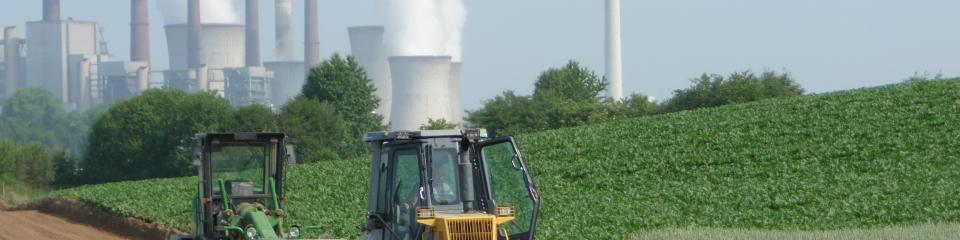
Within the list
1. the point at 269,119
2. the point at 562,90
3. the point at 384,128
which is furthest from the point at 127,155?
the point at 562,90

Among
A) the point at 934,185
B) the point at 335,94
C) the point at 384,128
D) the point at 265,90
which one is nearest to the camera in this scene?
the point at 934,185

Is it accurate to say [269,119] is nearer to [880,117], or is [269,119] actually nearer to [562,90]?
[562,90]

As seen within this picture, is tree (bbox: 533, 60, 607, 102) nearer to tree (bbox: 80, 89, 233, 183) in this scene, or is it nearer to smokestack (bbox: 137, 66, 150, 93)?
tree (bbox: 80, 89, 233, 183)

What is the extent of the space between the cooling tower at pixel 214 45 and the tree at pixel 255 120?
99983 mm

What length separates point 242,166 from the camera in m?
17.8

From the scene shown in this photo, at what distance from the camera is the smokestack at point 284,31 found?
177 metres

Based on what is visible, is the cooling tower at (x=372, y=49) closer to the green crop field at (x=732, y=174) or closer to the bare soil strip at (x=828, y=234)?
the green crop field at (x=732, y=174)

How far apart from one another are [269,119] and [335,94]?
10.2m

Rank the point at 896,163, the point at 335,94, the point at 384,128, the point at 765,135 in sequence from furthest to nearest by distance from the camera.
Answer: the point at 384,128 → the point at 335,94 → the point at 765,135 → the point at 896,163

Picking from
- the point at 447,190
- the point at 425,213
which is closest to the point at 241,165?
the point at 447,190

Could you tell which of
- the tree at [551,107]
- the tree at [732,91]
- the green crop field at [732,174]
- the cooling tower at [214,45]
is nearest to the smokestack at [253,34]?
the cooling tower at [214,45]

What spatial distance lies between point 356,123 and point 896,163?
206 feet

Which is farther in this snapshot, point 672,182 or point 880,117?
point 880,117

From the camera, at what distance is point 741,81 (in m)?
79.9
